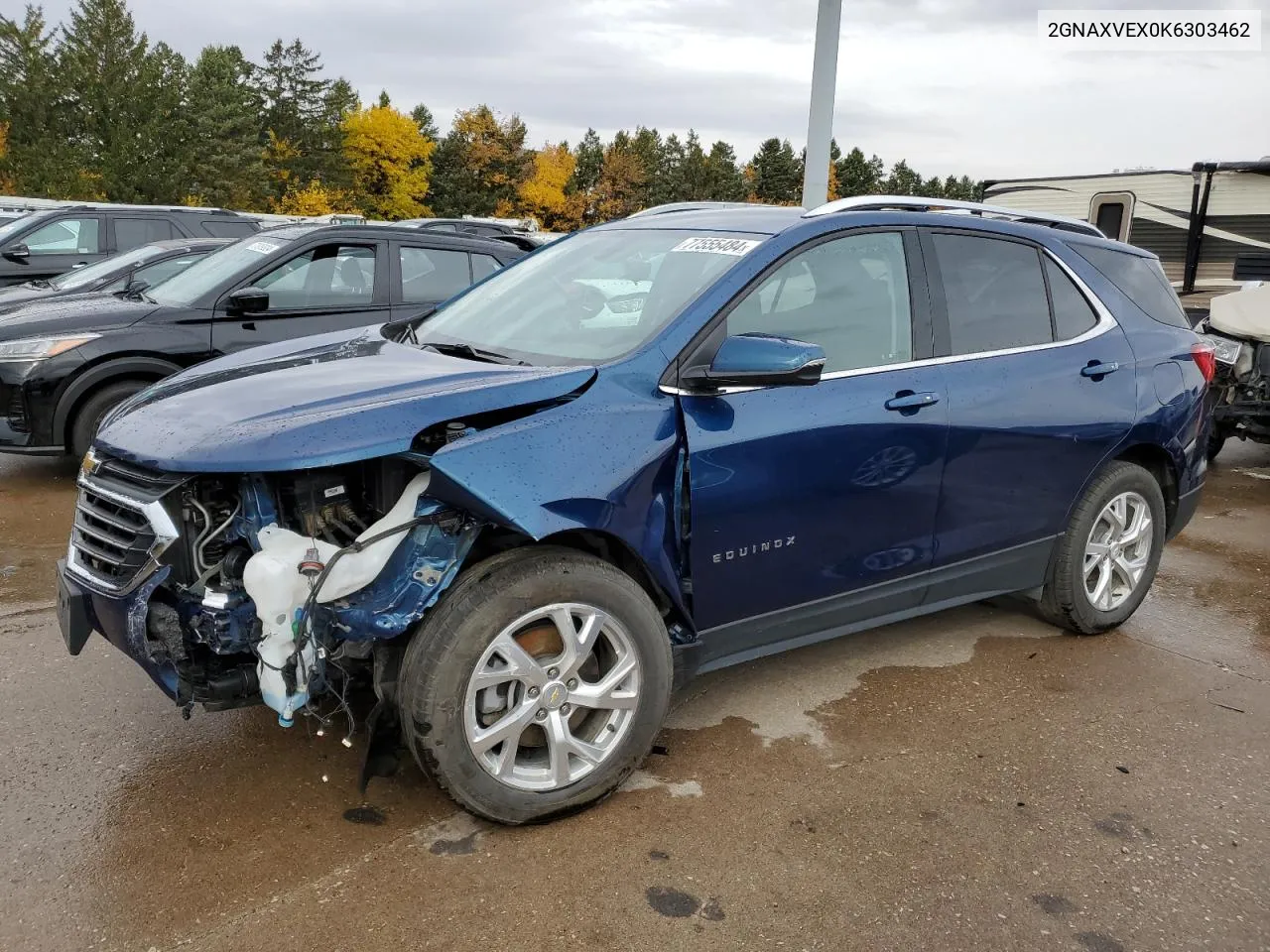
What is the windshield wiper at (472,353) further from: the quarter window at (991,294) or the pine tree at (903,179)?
the pine tree at (903,179)

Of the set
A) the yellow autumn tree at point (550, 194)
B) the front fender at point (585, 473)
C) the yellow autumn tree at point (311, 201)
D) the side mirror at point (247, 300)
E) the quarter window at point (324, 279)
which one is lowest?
the front fender at point (585, 473)

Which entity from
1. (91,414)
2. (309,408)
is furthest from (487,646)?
(91,414)

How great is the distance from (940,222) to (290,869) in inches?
121

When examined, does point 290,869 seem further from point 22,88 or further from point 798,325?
point 22,88

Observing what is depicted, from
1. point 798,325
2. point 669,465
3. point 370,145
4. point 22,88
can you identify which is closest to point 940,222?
point 798,325

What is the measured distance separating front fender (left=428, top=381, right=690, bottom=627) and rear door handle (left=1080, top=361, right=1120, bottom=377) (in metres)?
2.03

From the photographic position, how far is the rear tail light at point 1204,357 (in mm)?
4480

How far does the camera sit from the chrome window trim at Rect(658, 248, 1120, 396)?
3020 mm

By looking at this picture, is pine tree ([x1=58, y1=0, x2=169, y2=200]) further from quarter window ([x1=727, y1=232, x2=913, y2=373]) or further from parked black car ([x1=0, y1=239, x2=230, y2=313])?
quarter window ([x1=727, y1=232, x2=913, y2=373])

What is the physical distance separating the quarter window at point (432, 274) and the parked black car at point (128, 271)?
204cm

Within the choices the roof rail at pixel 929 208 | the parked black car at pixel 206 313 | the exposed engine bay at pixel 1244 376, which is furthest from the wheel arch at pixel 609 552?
the exposed engine bay at pixel 1244 376

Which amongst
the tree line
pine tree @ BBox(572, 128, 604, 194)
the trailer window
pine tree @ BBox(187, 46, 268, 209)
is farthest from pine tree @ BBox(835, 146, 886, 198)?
the trailer window

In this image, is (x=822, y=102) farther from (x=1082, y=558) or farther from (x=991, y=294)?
(x=1082, y=558)

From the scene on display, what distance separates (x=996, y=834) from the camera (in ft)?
9.38
